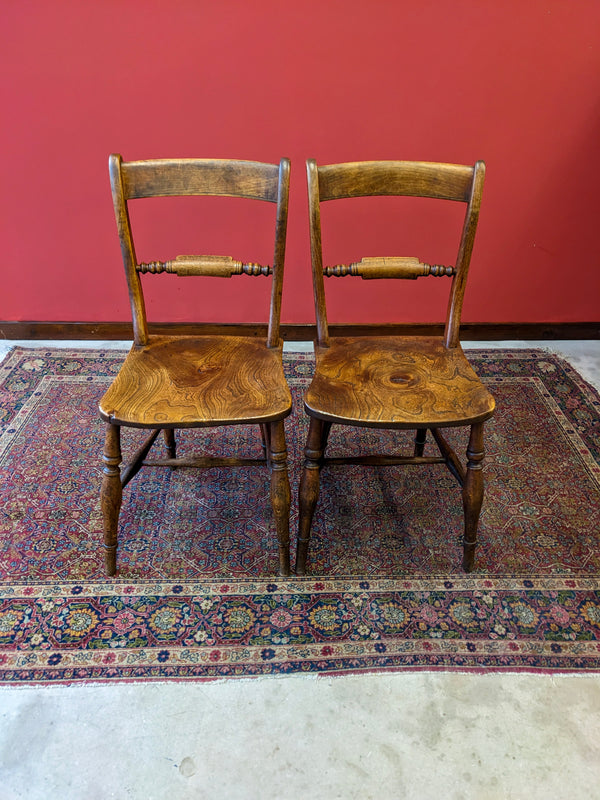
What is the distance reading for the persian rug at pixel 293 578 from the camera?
1.51 meters

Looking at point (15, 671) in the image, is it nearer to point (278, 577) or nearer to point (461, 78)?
point (278, 577)

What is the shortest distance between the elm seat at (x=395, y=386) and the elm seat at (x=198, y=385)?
12 centimetres

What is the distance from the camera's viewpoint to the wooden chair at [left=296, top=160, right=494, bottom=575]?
4.96 feet

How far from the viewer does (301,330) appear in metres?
2.88

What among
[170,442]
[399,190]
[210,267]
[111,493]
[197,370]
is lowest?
[170,442]

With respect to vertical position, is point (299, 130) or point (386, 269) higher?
point (299, 130)

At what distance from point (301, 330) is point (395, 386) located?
134 centimetres

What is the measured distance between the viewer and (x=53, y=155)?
8.25 ft

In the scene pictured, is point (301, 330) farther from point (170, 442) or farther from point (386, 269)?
point (386, 269)

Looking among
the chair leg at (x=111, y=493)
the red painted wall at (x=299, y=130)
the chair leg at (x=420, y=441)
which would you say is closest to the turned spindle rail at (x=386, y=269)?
the chair leg at (x=420, y=441)

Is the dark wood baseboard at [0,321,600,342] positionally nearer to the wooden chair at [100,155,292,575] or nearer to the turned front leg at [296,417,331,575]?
the wooden chair at [100,155,292,575]

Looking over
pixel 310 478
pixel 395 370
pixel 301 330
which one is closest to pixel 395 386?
pixel 395 370

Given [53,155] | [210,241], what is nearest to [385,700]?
[210,241]

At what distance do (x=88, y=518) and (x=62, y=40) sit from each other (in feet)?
5.89
